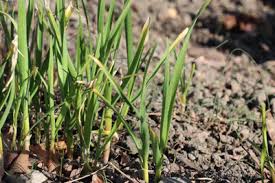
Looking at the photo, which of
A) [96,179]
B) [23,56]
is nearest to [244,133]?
[96,179]

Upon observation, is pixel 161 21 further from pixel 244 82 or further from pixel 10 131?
pixel 10 131

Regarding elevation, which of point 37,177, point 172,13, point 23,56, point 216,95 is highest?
point 172,13

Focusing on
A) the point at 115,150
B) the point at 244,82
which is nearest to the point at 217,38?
the point at 244,82

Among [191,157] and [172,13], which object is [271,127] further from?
[172,13]

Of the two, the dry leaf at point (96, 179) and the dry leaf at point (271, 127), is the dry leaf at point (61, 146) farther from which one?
the dry leaf at point (271, 127)

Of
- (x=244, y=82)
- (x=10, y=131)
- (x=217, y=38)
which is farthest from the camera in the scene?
(x=217, y=38)

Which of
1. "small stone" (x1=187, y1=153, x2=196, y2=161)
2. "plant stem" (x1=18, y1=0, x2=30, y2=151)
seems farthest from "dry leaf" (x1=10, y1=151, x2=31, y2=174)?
"small stone" (x1=187, y1=153, x2=196, y2=161)

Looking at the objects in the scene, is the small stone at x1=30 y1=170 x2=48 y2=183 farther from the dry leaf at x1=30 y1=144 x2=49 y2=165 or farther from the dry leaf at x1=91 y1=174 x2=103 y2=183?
the dry leaf at x1=91 y1=174 x2=103 y2=183
